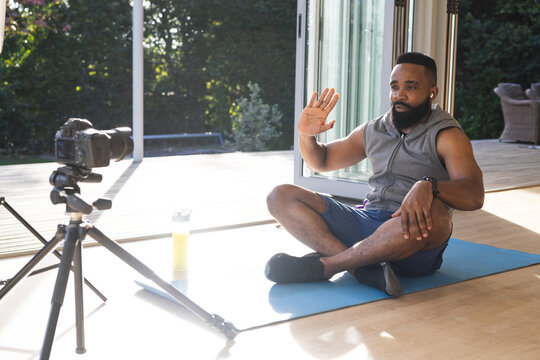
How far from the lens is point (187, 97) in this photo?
1068 cm

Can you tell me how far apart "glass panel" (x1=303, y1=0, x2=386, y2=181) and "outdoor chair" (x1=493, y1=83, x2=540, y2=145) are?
519 centimetres

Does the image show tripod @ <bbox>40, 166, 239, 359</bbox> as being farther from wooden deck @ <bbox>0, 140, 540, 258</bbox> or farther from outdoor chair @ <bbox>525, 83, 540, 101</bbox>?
outdoor chair @ <bbox>525, 83, 540, 101</bbox>

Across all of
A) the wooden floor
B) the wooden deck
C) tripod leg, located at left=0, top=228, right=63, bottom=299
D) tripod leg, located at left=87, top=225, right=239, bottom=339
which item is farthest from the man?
the wooden deck

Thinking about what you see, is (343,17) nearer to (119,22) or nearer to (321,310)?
(321,310)

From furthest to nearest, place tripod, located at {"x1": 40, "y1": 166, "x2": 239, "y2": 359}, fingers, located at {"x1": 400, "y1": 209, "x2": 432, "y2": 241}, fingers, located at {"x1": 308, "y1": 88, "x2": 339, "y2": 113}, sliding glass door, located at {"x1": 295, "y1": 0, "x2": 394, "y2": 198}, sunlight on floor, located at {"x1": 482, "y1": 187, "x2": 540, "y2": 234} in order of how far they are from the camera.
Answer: sliding glass door, located at {"x1": 295, "y1": 0, "x2": 394, "y2": 198}
sunlight on floor, located at {"x1": 482, "y1": 187, "x2": 540, "y2": 234}
fingers, located at {"x1": 308, "y1": 88, "x2": 339, "y2": 113}
fingers, located at {"x1": 400, "y1": 209, "x2": 432, "y2": 241}
tripod, located at {"x1": 40, "y1": 166, "x2": 239, "y2": 359}

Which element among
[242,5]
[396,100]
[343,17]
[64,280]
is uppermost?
[242,5]

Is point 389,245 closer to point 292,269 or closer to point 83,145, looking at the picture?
point 292,269

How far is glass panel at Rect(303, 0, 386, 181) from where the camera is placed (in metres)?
4.33

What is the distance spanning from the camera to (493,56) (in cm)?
1138

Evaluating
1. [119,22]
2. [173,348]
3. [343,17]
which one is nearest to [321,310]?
[173,348]

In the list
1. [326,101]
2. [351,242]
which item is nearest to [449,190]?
[351,242]

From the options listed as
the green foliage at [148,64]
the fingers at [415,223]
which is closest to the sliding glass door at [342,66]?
the fingers at [415,223]

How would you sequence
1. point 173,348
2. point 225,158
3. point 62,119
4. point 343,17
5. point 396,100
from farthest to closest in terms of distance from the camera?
point 62,119 → point 225,158 → point 343,17 → point 396,100 → point 173,348

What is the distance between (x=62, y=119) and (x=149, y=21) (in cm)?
228
